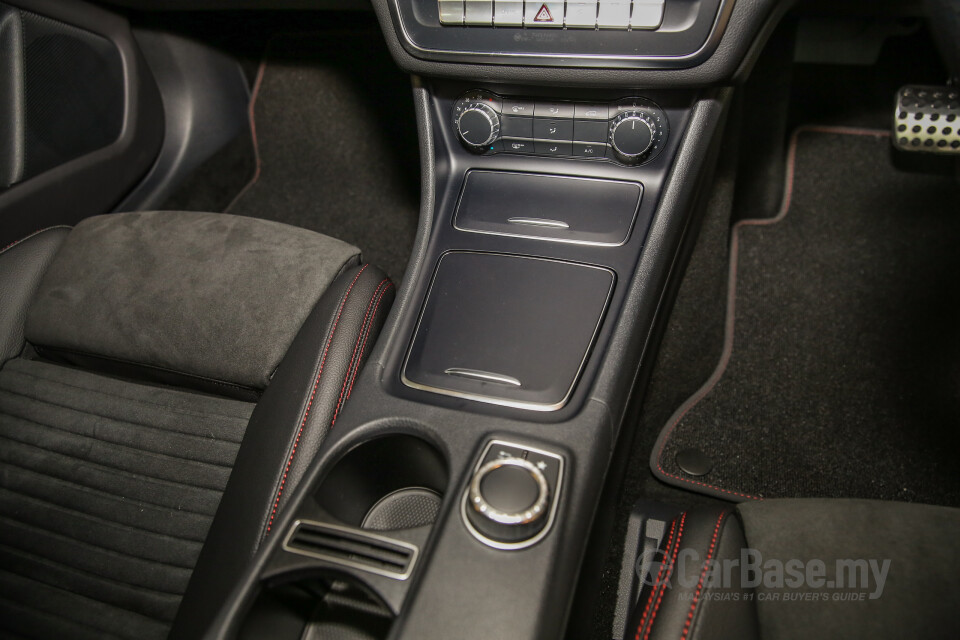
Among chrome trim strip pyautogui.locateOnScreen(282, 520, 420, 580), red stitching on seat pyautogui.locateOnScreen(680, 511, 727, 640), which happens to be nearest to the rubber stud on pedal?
red stitching on seat pyautogui.locateOnScreen(680, 511, 727, 640)

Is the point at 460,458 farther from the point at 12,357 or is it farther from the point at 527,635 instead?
the point at 12,357

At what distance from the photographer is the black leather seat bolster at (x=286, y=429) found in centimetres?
81

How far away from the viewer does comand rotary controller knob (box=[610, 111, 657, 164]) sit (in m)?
0.90

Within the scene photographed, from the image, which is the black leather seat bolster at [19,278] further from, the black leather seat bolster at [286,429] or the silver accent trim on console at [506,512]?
the silver accent trim on console at [506,512]

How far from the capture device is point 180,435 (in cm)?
101

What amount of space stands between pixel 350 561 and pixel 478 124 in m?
0.64


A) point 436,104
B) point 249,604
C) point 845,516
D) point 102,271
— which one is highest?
point 436,104

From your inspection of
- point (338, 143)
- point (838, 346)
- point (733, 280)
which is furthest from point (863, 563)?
point (338, 143)

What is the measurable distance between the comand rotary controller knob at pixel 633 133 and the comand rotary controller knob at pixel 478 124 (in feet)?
0.58

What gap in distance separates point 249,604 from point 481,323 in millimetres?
426

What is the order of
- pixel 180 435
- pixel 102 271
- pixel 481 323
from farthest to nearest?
pixel 102 271, pixel 180 435, pixel 481 323

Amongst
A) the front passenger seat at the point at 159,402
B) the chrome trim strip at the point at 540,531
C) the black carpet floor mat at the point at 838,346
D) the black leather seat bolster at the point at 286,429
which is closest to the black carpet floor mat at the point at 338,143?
the front passenger seat at the point at 159,402

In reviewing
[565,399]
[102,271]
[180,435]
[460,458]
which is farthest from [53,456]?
[565,399]

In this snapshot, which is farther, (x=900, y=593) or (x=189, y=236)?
(x=189, y=236)
